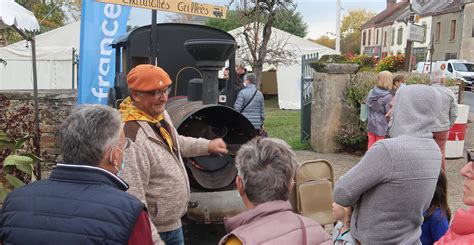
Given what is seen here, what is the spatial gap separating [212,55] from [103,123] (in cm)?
233

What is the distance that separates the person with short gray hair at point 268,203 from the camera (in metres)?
1.76

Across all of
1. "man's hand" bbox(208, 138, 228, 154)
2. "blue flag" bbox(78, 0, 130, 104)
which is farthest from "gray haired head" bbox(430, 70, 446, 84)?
"man's hand" bbox(208, 138, 228, 154)

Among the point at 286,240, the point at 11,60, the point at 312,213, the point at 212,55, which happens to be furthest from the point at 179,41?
the point at 11,60

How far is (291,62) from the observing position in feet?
58.1

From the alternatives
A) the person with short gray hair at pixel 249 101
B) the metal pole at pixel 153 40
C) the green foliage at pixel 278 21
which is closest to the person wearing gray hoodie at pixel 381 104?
the person with short gray hair at pixel 249 101

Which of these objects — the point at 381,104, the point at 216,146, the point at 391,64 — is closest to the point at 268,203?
the point at 216,146

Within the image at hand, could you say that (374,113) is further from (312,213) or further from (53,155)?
(53,155)

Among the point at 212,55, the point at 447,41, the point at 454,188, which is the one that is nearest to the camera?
the point at 212,55

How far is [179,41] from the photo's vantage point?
211 inches

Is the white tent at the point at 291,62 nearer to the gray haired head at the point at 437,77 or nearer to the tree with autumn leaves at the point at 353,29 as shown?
the gray haired head at the point at 437,77

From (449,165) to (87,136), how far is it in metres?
7.45

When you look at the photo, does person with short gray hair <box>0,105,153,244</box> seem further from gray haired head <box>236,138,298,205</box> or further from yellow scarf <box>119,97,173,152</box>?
yellow scarf <box>119,97,173,152</box>

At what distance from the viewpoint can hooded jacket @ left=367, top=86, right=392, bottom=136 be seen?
7102 millimetres

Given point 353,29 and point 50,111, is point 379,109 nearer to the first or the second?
point 50,111
